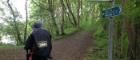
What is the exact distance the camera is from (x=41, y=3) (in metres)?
37.8

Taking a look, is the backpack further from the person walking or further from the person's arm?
the person's arm

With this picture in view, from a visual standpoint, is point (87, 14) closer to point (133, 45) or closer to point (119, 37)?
point (119, 37)

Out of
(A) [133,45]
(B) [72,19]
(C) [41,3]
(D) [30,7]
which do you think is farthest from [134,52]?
(D) [30,7]

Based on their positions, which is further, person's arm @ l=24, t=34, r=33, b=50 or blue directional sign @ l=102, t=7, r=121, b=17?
person's arm @ l=24, t=34, r=33, b=50

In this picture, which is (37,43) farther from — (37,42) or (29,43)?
(29,43)

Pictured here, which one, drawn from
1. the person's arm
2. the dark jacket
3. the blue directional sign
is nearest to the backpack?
the dark jacket

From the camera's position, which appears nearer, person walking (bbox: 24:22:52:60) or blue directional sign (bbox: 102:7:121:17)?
blue directional sign (bbox: 102:7:121:17)

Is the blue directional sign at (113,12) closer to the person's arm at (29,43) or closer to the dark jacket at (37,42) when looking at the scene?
the dark jacket at (37,42)

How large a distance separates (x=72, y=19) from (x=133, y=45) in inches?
1164

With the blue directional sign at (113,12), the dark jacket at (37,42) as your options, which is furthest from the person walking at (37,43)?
the blue directional sign at (113,12)

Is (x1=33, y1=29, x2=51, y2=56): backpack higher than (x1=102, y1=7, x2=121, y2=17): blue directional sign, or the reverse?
(x1=102, y1=7, x2=121, y2=17): blue directional sign

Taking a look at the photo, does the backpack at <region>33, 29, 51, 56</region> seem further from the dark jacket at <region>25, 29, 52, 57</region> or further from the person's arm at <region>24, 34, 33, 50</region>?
the person's arm at <region>24, 34, 33, 50</region>

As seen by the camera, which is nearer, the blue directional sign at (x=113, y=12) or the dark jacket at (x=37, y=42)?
the blue directional sign at (x=113, y=12)

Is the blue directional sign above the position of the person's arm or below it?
above
